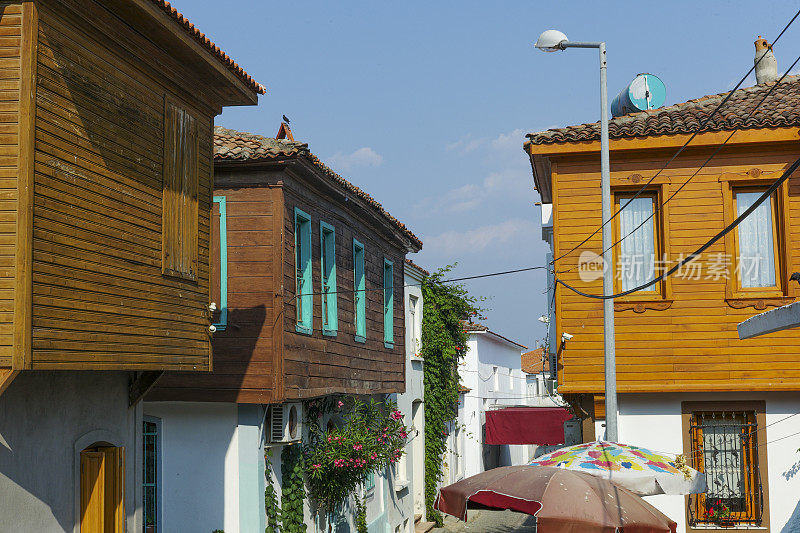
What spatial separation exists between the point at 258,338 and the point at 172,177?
12.2 ft

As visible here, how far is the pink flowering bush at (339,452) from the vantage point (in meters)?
14.9

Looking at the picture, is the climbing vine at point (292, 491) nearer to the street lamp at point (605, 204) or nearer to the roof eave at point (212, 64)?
the street lamp at point (605, 204)

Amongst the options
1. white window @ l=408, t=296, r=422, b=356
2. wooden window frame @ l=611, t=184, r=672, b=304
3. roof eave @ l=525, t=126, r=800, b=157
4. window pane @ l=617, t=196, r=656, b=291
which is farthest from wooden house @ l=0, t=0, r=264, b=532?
white window @ l=408, t=296, r=422, b=356

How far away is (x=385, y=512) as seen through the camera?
2005 centimetres

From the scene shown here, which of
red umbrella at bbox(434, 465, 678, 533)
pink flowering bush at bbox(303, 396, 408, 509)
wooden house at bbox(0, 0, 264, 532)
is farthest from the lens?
pink flowering bush at bbox(303, 396, 408, 509)

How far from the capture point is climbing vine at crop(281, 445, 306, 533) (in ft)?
45.8

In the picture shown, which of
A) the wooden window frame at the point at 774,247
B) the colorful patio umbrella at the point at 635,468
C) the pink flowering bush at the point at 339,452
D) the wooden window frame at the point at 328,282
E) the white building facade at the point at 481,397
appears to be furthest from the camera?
the white building facade at the point at 481,397

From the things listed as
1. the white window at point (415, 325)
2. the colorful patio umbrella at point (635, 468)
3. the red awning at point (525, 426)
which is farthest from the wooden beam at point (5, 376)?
the red awning at point (525, 426)

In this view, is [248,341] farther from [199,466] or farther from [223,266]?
[199,466]

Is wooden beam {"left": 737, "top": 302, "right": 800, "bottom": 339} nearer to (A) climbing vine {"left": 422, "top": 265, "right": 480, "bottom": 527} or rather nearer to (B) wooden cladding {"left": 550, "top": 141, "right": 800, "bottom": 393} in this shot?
(B) wooden cladding {"left": 550, "top": 141, "right": 800, "bottom": 393}

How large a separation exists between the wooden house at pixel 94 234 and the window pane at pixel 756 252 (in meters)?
8.17

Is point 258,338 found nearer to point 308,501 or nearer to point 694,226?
point 308,501

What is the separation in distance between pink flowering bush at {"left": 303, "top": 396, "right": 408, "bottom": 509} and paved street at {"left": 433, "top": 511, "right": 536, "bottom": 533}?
8.44 m

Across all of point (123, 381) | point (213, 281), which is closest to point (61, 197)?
point (123, 381)
